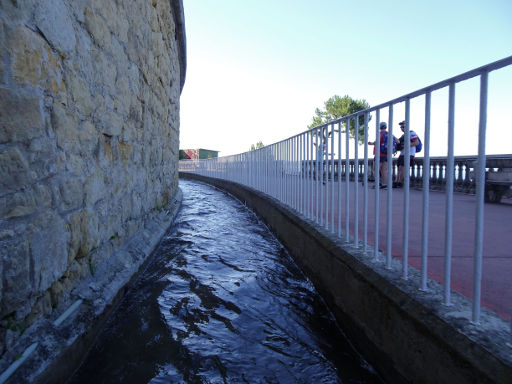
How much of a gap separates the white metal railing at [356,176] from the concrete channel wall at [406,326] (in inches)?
3.3

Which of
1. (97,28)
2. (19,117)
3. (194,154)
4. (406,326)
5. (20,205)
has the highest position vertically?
(194,154)

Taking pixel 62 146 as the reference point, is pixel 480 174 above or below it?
below

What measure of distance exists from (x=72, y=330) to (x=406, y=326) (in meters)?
1.84

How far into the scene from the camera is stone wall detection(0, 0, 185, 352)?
1533 mm

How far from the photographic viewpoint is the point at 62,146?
2029 mm

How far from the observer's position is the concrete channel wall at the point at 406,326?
51.3 inches

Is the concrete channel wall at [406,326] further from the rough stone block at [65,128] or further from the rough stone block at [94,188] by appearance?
the rough stone block at [65,128]

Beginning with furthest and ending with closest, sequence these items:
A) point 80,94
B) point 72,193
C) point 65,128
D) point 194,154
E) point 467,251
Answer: point 194,154 < point 467,251 < point 80,94 < point 72,193 < point 65,128

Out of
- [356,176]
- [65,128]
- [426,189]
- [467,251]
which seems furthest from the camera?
[356,176]

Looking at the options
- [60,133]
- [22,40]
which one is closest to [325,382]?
[60,133]

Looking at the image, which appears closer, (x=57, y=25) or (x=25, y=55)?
(x=25, y=55)

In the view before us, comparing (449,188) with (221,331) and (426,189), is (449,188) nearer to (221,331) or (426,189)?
(426,189)

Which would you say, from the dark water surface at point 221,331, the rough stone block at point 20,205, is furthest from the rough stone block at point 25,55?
the dark water surface at point 221,331

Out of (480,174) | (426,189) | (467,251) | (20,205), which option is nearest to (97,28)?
(20,205)
